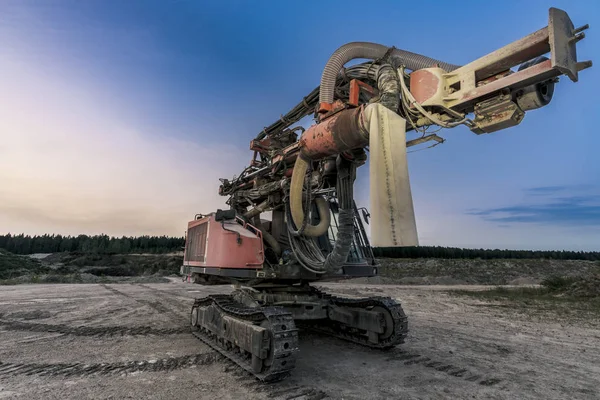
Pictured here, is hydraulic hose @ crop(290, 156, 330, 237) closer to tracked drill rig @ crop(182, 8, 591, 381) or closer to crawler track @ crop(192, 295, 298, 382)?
tracked drill rig @ crop(182, 8, 591, 381)

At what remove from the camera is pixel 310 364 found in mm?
5629

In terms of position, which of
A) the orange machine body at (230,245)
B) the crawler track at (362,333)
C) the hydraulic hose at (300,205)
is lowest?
the crawler track at (362,333)

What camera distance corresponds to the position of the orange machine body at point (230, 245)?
6.30 metres

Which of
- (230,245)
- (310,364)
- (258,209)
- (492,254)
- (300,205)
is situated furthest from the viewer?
(492,254)

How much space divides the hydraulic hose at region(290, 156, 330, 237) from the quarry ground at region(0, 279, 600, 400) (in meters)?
2.31

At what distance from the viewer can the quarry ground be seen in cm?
446

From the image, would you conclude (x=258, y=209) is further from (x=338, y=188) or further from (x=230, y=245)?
(x=338, y=188)

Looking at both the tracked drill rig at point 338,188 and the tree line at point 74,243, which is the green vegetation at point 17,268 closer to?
the tree line at point 74,243

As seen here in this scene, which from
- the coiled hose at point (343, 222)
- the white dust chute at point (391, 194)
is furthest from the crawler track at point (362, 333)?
the white dust chute at point (391, 194)

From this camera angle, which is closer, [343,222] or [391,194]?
[391,194]

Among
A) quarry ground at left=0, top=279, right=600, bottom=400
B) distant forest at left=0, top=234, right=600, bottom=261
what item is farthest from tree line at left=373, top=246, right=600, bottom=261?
quarry ground at left=0, top=279, right=600, bottom=400

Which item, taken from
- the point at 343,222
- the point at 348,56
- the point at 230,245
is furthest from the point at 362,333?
the point at 348,56

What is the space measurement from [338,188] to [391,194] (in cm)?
214

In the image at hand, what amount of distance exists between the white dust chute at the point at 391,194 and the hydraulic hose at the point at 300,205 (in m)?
2.14
